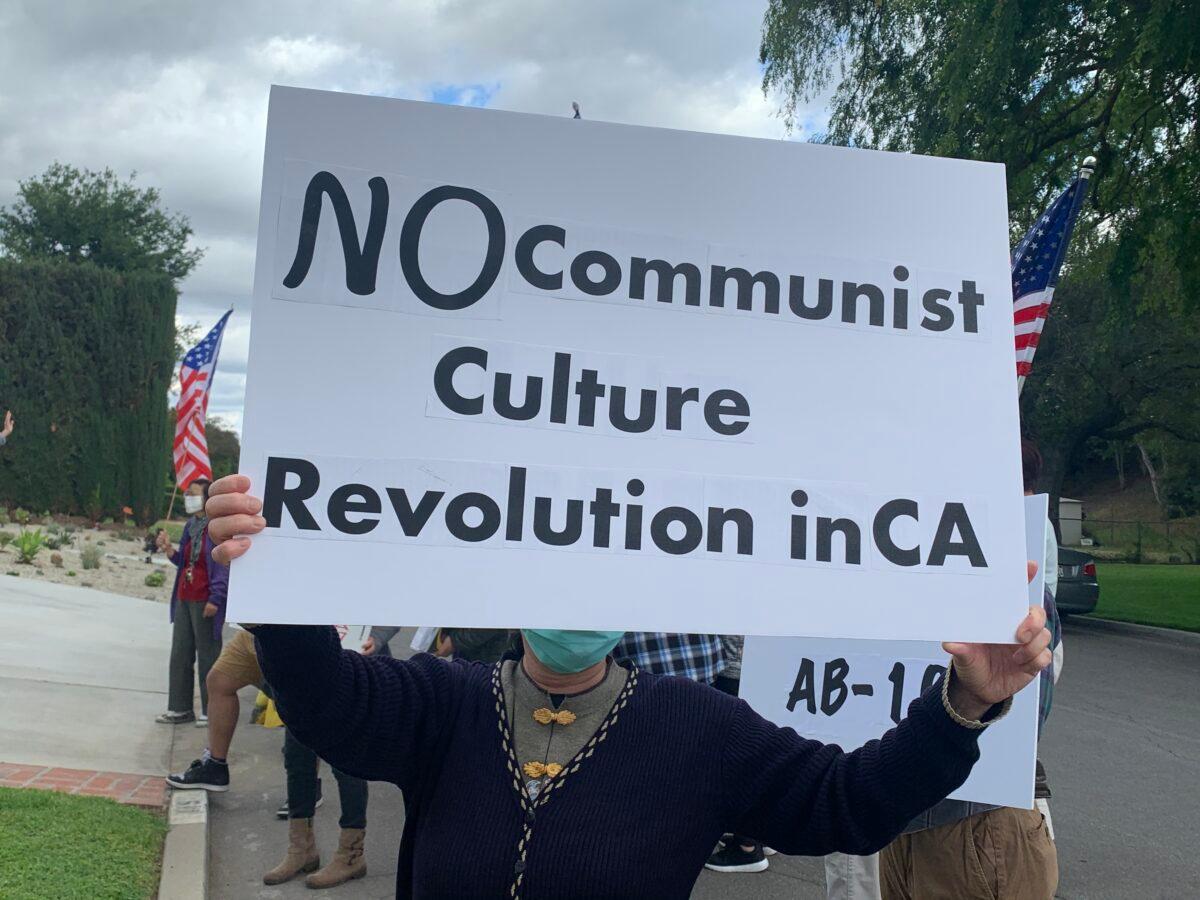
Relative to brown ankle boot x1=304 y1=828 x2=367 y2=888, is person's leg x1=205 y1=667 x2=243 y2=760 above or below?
above

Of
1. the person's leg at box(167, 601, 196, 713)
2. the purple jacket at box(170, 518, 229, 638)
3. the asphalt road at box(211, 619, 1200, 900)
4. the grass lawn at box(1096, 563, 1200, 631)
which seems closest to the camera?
the asphalt road at box(211, 619, 1200, 900)

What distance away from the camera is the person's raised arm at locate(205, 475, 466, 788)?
186 cm

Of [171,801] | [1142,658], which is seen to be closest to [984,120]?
[1142,658]

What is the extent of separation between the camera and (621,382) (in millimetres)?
1862

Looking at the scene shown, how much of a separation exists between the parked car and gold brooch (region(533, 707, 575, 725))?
14452 millimetres

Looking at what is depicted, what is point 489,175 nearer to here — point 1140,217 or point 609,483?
point 609,483

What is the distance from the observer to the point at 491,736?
2023 mm

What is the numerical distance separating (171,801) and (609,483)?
15.7ft

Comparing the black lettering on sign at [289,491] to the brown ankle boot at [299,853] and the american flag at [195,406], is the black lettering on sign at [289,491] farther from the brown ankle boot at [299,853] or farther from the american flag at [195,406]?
the american flag at [195,406]

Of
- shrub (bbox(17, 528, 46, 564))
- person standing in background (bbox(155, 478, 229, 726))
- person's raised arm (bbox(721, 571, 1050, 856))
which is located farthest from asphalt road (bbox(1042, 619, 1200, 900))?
shrub (bbox(17, 528, 46, 564))

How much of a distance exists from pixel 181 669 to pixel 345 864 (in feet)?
10.7

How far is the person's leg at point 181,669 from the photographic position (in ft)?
24.7

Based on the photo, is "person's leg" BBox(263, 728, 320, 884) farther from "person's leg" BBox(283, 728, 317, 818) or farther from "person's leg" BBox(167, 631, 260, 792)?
"person's leg" BBox(167, 631, 260, 792)

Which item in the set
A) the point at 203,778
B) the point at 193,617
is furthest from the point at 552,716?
the point at 193,617
